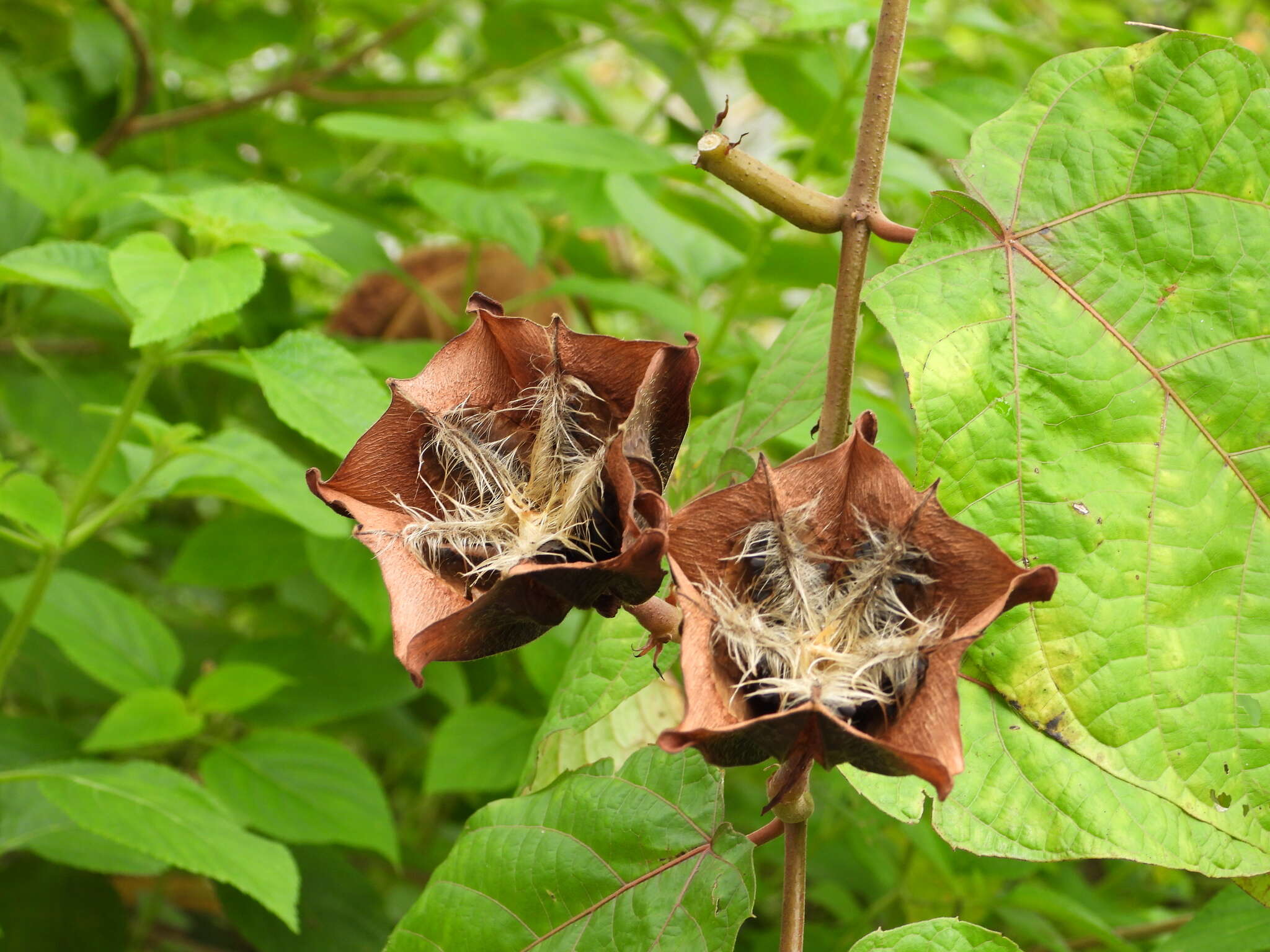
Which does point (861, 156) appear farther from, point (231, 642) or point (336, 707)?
point (231, 642)

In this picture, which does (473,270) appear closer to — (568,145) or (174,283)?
(568,145)

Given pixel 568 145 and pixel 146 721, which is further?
pixel 568 145

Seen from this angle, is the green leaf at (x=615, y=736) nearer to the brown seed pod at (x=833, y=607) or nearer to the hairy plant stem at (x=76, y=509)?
the brown seed pod at (x=833, y=607)

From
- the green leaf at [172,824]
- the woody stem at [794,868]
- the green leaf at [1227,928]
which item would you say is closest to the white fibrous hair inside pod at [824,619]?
the woody stem at [794,868]

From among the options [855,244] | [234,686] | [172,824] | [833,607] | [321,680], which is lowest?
[321,680]

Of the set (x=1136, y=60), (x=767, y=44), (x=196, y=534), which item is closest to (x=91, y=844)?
(x=196, y=534)

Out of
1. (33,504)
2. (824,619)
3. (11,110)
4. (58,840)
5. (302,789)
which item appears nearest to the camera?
(824,619)

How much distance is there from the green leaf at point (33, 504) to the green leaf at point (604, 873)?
0.59 m

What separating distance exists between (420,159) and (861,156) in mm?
1887

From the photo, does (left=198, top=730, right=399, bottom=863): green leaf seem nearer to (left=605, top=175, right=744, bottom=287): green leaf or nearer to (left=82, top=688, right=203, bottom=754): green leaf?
(left=82, top=688, right=203, bottom=754): green leaf

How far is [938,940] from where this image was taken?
2.27 ft

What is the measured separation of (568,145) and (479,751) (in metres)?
0.84

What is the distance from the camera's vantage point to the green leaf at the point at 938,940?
69cm

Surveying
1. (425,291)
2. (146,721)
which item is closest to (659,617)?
(146,721)
